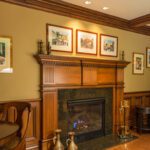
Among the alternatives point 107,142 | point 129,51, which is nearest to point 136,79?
point 129,51

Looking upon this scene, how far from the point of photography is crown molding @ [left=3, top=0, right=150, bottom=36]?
9.88ft

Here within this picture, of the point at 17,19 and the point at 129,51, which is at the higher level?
the point at 17,19

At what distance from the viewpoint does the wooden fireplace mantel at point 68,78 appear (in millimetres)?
A: 3057

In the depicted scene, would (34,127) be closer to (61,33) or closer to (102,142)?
(102,142)

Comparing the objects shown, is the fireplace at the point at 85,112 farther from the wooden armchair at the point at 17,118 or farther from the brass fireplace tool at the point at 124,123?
the wooden armchair at the point at 17,118

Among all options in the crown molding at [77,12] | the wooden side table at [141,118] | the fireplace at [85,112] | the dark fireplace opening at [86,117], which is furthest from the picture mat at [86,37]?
the wooden side table at [141,118]

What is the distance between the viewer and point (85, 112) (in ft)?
12.2

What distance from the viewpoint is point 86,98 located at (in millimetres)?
3648

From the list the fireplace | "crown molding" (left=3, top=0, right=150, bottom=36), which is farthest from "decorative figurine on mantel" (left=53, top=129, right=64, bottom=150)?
"crown molding" (left=3, top=0, right=150, bottom=36)

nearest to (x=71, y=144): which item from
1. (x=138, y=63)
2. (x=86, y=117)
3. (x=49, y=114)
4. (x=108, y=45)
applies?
(x=49, y=114)

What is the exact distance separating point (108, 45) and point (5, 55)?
2386mm

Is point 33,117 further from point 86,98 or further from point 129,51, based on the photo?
point 129,51

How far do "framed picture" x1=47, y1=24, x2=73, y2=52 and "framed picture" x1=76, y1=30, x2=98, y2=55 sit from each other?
0.66 ft

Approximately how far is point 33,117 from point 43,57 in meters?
1.07
